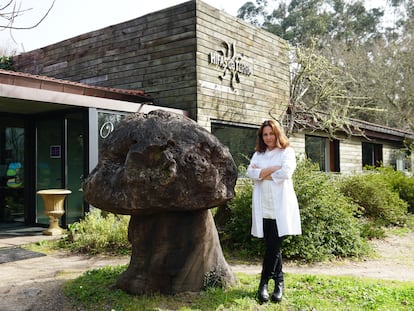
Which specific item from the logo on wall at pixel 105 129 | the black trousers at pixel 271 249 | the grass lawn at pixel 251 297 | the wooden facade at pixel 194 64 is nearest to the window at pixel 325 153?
the wooden facade at pixel 194 64

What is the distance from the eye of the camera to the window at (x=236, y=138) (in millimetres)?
11477

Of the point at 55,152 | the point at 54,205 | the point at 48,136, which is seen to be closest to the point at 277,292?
the point at 54,205

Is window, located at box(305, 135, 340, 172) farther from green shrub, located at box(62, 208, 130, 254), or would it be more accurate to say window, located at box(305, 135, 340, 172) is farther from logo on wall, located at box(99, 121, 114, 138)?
green shrub, located at box(62, 208, 130, 254)

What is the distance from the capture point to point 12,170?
9875 millimetres

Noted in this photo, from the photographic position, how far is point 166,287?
4.01 meters

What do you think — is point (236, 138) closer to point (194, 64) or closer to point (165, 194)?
point (194, 64)

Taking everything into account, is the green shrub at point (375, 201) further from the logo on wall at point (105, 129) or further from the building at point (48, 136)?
the logo on wall at point (105, 129)

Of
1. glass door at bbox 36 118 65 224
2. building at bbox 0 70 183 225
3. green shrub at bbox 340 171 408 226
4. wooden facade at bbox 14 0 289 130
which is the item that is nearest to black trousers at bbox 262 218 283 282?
building at bbox 0 70 183 225

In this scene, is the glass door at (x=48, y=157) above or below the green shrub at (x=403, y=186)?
above

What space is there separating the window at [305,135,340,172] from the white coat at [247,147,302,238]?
39.8 ft

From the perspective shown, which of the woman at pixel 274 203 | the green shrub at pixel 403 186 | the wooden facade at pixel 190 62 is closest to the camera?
the woman at pixel 274 203

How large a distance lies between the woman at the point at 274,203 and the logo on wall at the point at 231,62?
6.95m

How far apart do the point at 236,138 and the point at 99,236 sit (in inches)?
249

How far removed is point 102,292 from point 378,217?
812 cm
